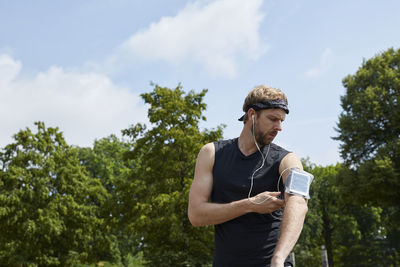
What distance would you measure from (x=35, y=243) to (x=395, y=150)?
2198cm

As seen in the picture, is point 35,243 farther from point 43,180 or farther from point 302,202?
point 302,202

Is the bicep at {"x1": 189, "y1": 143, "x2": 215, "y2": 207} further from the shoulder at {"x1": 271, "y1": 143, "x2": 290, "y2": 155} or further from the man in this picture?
the shoulder at {"x1": 271, "y1": 143, "x2": 290, "y2": 155}

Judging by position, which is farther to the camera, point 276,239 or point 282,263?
point 276,239

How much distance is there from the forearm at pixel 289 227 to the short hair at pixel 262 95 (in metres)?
0.63

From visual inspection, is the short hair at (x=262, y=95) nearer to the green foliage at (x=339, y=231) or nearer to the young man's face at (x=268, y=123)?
the young man's face at (x=268, y=123)

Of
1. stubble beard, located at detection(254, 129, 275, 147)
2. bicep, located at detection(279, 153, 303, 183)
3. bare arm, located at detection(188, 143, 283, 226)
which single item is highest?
stubble beard, located at detection(254, 129, 275, 147)

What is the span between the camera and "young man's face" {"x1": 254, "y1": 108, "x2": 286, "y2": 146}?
9.78ft

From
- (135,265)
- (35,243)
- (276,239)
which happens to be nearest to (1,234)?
(35,243)

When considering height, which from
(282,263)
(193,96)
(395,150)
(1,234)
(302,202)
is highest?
(193,96)

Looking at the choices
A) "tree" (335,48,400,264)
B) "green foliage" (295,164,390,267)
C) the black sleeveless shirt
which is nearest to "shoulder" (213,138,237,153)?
the black sleeveless shirt

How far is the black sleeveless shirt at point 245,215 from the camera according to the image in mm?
2883

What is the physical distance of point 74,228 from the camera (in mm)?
31500

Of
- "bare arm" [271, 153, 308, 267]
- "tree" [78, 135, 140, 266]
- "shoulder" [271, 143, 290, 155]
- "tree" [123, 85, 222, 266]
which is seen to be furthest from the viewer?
"tree" [78, 135, 140, 266]

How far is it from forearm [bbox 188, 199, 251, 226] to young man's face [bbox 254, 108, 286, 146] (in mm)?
479
